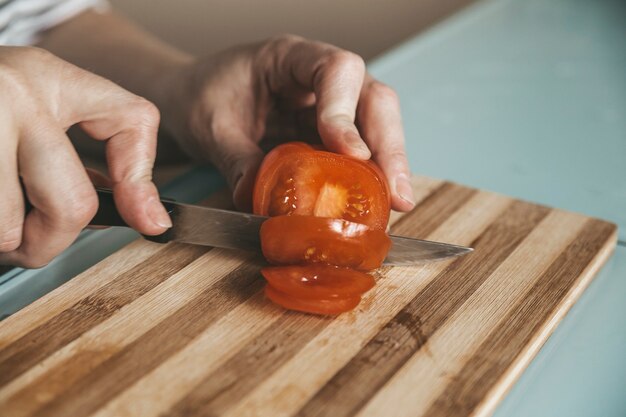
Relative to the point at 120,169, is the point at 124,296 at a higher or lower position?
lower

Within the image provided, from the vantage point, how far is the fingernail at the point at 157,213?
4.03ft

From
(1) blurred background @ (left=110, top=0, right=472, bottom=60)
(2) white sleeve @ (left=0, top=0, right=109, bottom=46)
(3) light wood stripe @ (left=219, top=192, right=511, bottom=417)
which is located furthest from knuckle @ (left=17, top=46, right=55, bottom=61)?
(1) blurred background @ (left=110, top=0, right=472, bottom=60)

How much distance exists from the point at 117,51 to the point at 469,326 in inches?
55.5

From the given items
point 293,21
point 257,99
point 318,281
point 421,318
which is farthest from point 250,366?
point 293,21

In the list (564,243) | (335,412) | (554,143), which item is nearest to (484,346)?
(335,412)

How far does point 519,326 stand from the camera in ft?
3.77

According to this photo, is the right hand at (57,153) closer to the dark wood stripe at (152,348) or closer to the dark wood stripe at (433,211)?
the dark wood stripe at (152,348)

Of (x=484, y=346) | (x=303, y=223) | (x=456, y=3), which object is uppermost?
(x=303, y=223)

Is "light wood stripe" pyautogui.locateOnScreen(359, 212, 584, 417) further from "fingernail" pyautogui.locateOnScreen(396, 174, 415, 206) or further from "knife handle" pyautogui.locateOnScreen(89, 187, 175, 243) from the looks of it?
"knife handle" pyautogui.locateOnScreen(89, 187, 175, 243)

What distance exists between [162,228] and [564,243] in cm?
76

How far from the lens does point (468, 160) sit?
5.75 ft

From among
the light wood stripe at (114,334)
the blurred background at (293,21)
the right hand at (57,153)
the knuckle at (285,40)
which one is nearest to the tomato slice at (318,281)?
the light wood stripe at (114,334)

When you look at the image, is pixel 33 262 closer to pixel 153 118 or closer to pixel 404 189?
pixel 153 118

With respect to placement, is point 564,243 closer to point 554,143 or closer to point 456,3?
point 554,143
